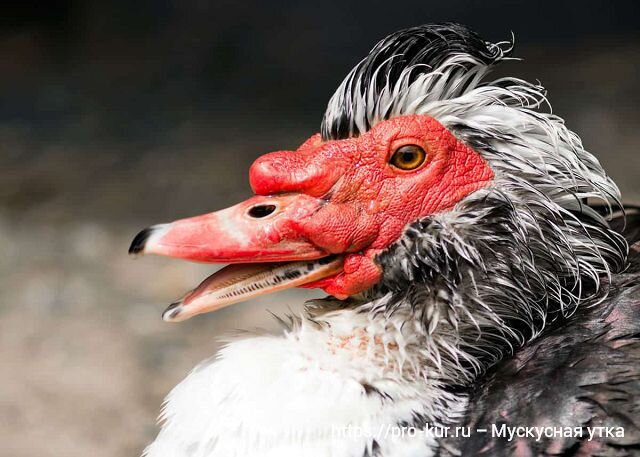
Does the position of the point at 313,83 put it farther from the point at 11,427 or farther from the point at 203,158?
the point at 11,427

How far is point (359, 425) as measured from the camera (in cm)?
140

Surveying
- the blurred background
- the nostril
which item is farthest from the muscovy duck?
the blurred background

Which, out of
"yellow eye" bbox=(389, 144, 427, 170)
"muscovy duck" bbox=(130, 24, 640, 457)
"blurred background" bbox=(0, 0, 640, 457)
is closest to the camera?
"muscovy duck" bbox=(130, 24, 640, 457)

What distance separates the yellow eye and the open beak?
0.19 metres

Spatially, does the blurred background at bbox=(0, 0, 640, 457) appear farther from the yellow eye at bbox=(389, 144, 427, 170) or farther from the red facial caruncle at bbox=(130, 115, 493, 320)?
the yellow eye at bbox=(389, 144, 427, 170)

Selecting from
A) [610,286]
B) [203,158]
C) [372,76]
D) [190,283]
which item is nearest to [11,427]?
[190,283]

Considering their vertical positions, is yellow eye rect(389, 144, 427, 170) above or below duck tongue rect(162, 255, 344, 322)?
above

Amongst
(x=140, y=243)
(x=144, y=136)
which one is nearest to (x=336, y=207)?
(x=140, y=243)

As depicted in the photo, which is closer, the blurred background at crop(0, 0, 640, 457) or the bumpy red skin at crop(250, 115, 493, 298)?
the bumpy red skin at crop(250, 115, 493, 298)

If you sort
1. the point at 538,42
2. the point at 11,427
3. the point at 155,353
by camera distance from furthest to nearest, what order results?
1. the point at 538,42
2. the point at 155,353
3. the point at 11,427

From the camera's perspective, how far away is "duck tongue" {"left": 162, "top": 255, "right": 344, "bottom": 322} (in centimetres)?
148

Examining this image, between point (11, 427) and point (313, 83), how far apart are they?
206cm

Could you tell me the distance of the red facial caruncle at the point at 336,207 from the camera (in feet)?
4.84

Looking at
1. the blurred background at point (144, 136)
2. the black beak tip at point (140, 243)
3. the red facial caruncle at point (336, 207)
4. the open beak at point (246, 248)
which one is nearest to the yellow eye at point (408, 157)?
the red facial caruncle at point (336, 207)
